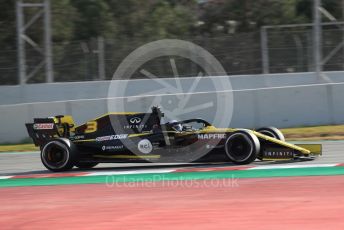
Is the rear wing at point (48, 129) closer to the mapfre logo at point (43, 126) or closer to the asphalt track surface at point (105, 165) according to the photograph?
the mapfre logo at point (43, 126)

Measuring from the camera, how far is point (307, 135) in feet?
61.4

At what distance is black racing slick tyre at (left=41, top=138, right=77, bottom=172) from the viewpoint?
1275 centimetres

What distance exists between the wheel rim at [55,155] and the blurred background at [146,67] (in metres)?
7.26

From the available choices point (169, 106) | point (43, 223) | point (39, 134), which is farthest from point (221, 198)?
point (169, 106)

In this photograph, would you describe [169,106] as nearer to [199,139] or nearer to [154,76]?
[154,76]

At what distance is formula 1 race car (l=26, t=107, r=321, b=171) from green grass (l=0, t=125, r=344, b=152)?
558 cm

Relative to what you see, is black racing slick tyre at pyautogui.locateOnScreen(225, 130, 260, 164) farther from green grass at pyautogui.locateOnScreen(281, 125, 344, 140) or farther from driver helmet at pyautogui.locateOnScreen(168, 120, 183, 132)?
green grass at pyautogui.locateOnScreen(281, 125, 344, 140)

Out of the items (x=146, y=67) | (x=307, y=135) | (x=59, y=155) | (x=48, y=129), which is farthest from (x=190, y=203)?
(x=146, y=67)

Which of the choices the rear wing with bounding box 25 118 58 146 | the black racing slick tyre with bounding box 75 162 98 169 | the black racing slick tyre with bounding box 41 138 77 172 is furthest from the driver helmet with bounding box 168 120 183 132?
the rear wing with bounding box 25 118 58 146

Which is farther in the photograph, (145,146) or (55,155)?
(55,155)

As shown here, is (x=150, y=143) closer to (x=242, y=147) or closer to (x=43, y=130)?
(x=242, y=147)

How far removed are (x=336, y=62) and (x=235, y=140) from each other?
13.2 metres

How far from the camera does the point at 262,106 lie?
20.3m

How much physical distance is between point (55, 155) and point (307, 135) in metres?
8.18
